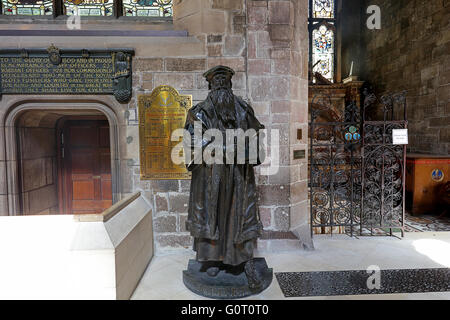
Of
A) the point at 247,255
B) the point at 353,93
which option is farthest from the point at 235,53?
the point at 353,93

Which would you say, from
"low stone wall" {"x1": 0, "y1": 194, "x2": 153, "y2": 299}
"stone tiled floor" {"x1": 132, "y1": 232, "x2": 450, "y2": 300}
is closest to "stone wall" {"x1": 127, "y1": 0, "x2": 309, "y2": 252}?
"stone tiled floor" {"x1": 132, "y1": 232, "x2": 450, "y2": 300}

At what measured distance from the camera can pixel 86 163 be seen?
4684 millimetres

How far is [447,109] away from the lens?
5.64 meters

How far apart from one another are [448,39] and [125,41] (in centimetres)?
607

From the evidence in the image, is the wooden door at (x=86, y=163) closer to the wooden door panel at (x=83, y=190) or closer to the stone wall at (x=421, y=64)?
the wooden door panel at (x=83, y=190)

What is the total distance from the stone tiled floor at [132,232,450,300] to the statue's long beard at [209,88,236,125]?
1.59 meters

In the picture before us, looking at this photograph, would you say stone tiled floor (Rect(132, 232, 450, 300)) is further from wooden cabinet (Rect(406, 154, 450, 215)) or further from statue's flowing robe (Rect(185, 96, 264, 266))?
wooden cabinet (Rect(406, 154, 450, 215))

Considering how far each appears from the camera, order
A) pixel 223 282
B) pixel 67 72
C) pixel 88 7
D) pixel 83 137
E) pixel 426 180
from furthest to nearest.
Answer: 1. pixel 426 180
2. pixel 83 137
3. pixel 88 7
4. pixel 67 72
5. pixel 223 282

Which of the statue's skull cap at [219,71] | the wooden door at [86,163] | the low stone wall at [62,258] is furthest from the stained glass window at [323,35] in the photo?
the low stone wall at [62,258]

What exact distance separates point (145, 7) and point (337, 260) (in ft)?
13.3

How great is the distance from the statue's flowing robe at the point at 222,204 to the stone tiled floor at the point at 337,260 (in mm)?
478

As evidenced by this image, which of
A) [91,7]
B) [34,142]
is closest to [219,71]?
[91,7]

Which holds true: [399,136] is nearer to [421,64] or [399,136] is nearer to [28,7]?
Answer: [421,64]

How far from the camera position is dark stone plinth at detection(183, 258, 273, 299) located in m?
2.46
